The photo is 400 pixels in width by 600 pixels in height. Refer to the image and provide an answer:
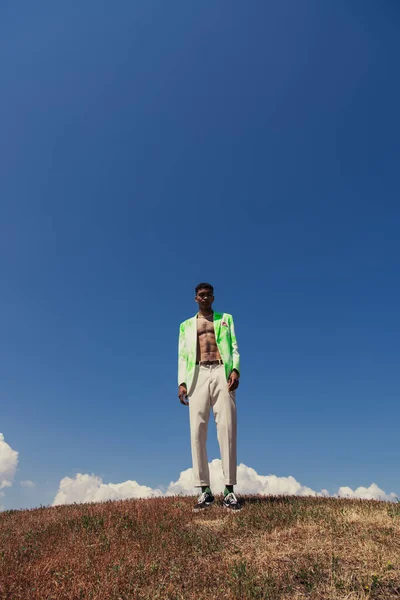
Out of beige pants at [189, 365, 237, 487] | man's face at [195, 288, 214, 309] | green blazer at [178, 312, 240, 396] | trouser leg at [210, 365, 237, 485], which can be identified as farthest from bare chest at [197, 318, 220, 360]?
trouser leg at [210, 365, 237, 485]

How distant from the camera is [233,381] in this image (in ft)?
27.8

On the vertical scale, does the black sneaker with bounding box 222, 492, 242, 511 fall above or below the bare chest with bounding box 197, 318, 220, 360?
below

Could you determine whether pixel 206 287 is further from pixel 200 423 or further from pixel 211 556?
pixel 211 556

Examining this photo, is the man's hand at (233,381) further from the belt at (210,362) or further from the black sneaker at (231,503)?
the black sneaker at (231,503)

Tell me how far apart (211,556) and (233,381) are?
3.28 metres

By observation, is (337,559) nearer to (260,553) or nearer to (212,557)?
(260,553)

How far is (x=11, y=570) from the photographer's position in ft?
19.1

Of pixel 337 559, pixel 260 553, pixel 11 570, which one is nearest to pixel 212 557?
pixel 260 553

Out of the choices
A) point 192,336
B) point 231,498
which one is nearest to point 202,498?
point 231,498

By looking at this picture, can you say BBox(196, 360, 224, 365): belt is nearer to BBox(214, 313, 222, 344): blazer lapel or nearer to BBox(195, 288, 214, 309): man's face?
BBox(214, 313, 222, 344): blazer lapel

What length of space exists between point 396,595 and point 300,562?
1.11 meters

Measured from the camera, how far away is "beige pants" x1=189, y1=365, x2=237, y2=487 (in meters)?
8.35

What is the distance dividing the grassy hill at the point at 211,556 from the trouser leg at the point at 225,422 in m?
0.72

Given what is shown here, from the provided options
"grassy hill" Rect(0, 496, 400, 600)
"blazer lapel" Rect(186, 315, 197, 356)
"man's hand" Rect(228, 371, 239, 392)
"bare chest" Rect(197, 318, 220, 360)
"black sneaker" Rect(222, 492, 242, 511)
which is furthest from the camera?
"blazer lapel" Rect(186, 315, 197, 356)
